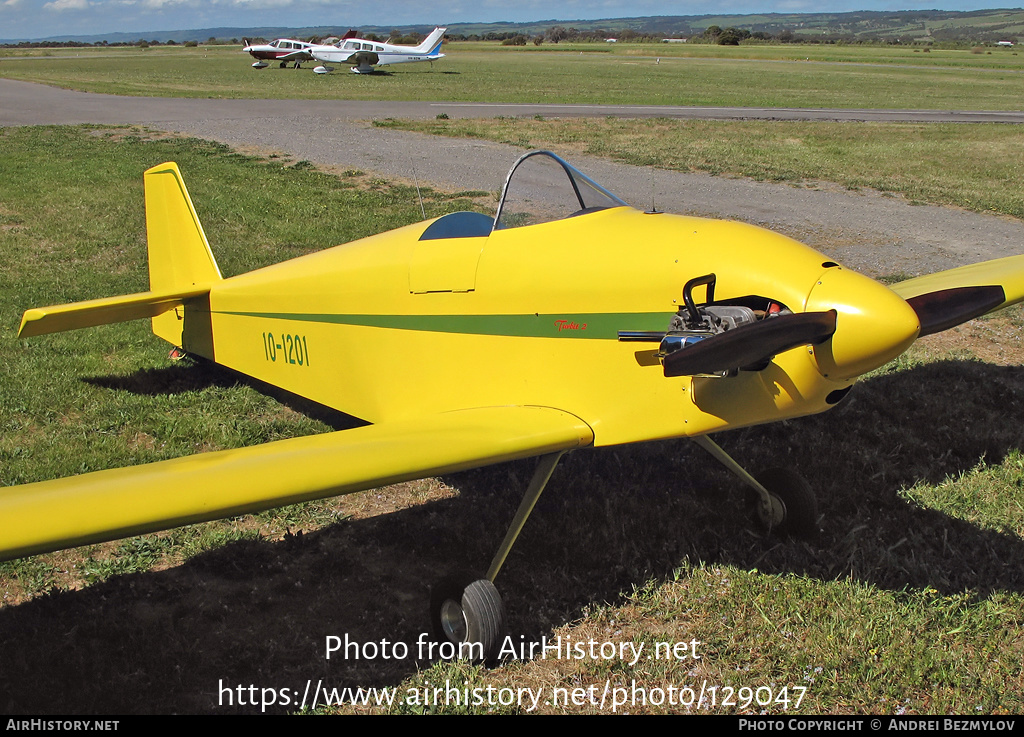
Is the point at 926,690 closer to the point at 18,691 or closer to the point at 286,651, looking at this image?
the point at 286,651

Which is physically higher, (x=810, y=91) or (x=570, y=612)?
(x=810, y=91)

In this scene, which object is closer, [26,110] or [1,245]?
[1,245]

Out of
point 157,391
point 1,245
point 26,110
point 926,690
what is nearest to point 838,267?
point 926,690

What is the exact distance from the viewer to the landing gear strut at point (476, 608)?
3662 millimetres

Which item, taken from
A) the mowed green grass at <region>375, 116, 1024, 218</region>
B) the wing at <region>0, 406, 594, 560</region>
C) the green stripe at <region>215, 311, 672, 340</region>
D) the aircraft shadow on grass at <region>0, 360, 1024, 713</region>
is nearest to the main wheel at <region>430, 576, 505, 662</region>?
the aircraft shadow on grass at <region>0, 360, 1024, 713</region>

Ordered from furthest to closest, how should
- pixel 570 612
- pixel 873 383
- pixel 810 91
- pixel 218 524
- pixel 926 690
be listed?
pixel 810 91 < pixel 873 383 < pixel 218 524 < pixel 570 612 < pixel 926 690

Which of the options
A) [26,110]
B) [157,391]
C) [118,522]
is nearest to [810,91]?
[26,110]

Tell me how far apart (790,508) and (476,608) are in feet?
6.45

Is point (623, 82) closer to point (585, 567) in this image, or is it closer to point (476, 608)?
point (585, 567)

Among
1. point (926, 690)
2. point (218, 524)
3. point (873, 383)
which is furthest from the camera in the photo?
point (873, 383)

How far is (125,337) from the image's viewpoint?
773 cm

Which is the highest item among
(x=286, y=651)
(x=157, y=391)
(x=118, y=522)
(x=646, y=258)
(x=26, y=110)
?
(x=26, y=110)

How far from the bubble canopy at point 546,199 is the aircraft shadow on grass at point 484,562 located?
5.83ft

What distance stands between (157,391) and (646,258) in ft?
Answer: 15.1
